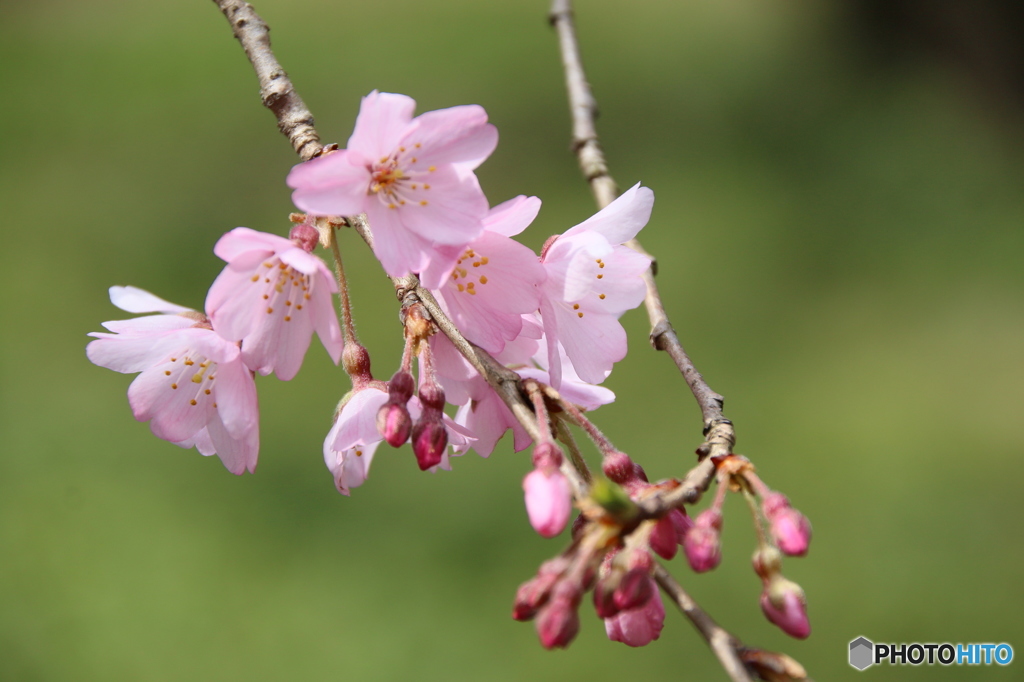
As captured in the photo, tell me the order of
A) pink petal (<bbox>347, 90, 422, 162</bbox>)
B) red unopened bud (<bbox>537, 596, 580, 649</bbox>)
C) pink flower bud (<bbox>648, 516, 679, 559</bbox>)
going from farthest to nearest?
pink petal (<bbox>347, 90, 422, 162</bbox>)
pink flower bud (<bbox>648, 516, 679, 559</bbox>)
red unopened bud (<bbox>537, 596, 580, 649</bbox>)

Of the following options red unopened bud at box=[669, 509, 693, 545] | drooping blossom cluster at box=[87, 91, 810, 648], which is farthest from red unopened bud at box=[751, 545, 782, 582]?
red unopened bud at box=[669, 509, 693, 545]

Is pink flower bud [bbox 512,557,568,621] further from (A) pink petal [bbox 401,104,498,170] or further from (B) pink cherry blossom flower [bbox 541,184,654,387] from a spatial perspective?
(A) pink petal [bbox 401,104,498,170]

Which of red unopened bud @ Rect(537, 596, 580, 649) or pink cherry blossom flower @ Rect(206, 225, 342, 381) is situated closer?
red unopened bud @ Rect(537, 596, 580, 649)

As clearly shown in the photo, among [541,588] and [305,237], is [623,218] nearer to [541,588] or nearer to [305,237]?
[305,237]

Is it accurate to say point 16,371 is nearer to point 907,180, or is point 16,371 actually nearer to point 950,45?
point 907,180

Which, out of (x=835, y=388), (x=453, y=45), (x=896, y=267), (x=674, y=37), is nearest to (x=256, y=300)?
(x=835, y=388)

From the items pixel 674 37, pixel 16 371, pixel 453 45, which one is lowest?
pixel 16 371

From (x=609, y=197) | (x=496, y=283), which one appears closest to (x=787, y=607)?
(x=496, y=283)
